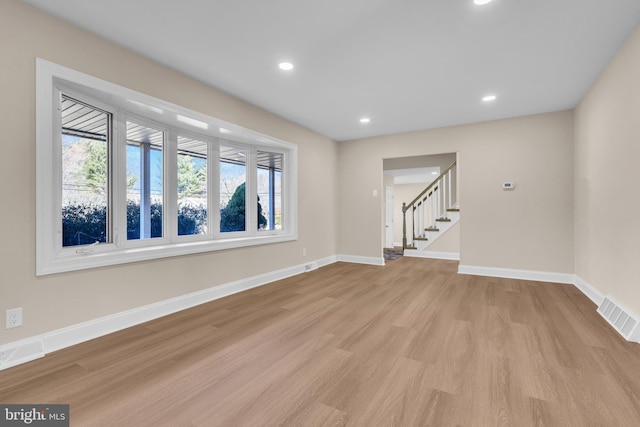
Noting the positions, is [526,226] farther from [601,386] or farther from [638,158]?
[601,386]

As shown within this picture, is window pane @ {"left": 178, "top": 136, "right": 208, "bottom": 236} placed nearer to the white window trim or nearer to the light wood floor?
the white window trim

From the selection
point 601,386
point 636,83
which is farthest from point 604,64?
point 601,386

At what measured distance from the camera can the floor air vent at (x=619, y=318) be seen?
2.41 m

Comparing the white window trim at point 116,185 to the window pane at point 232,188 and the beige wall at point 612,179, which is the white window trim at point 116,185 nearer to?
the window pane at point 232,188

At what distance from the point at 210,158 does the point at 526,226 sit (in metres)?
5.05

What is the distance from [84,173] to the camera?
8.50ft

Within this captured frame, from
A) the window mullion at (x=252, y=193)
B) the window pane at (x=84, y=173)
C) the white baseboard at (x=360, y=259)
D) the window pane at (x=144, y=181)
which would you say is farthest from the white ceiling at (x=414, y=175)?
the window pane at (x=84, y=173)

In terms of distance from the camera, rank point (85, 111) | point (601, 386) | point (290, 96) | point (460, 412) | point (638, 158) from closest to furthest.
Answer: point (460, 412) → point (601, 386) → point (638, 158) → point (85, 111) → point (290, 96)

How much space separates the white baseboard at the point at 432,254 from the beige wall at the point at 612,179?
2.84 meters

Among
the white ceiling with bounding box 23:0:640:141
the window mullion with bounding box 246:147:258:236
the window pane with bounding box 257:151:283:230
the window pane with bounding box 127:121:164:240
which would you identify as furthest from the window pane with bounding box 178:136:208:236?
the window pane with bounding box 257:151:283:230

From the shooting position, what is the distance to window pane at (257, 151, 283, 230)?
15.5 feet

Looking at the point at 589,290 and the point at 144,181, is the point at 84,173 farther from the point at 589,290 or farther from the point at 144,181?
the point at 589,290

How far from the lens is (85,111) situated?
2641 mm

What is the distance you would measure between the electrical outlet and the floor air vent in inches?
192
